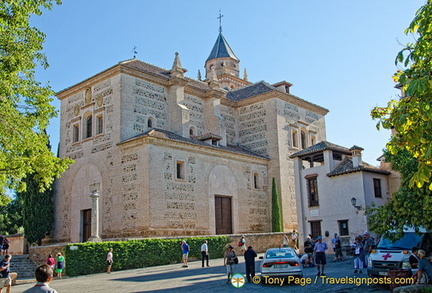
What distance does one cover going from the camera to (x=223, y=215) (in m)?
32.2

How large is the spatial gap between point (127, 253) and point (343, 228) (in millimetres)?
12928

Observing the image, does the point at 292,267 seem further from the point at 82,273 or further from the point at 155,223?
the point at 155,223

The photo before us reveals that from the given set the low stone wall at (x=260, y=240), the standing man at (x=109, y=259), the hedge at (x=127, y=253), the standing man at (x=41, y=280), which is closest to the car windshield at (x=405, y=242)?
the standing man at (x=41, y=280)

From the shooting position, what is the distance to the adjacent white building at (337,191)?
26.7 meters

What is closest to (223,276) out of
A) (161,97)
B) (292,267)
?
(292,267)

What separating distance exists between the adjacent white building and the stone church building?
5.75 metres

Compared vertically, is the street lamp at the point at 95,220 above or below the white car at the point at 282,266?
above

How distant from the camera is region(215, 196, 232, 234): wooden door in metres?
31.7

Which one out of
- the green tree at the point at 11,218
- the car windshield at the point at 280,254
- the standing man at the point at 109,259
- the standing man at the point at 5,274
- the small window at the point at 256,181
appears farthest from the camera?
the green tree at the point at 11,218

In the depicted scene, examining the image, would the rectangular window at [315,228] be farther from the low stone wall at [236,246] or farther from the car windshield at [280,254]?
the car windshield at [280,254]

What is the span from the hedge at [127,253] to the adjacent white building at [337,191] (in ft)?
22.4

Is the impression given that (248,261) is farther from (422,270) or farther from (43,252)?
(43,252)

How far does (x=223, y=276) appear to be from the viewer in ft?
58.7

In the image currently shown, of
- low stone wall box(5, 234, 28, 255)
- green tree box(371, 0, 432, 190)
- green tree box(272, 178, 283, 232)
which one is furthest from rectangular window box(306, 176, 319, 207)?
green tree box(371, 0, 432, 190)
